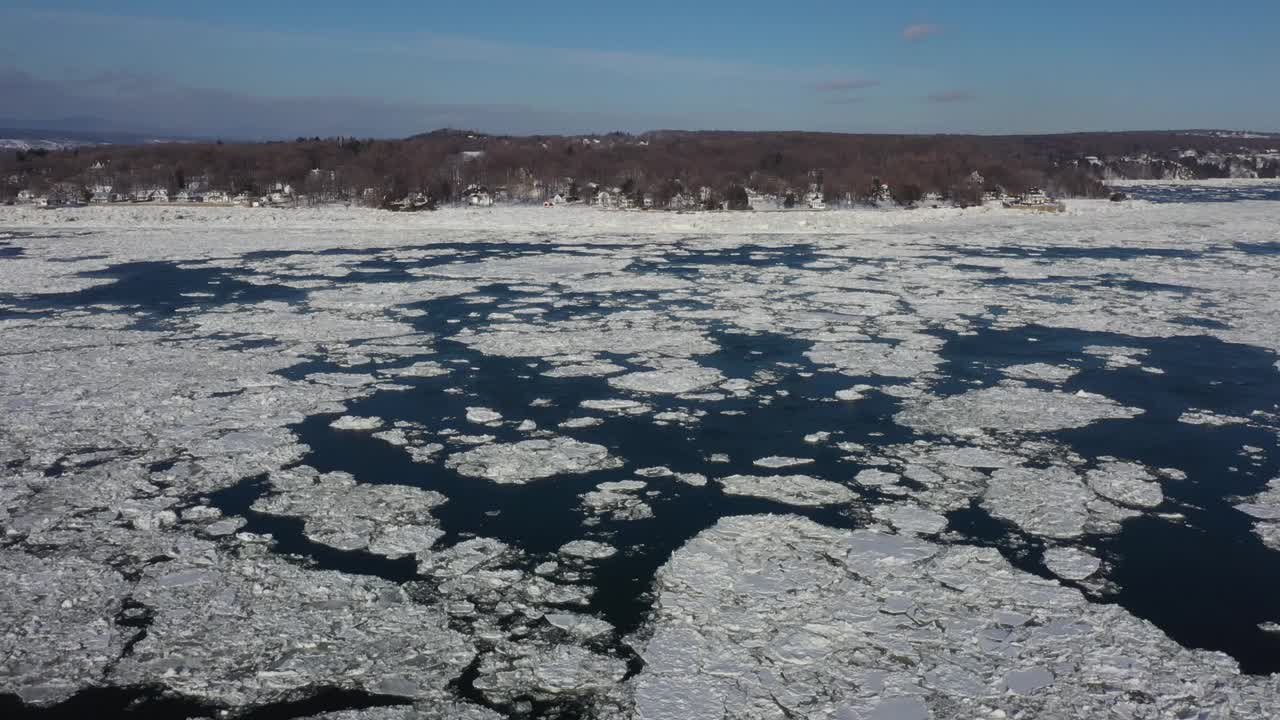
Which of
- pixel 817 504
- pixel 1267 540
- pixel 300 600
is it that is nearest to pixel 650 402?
pixel 817 504

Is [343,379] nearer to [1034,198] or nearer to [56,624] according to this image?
[56,624]

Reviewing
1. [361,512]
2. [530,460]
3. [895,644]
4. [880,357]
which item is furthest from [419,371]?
[895,644]

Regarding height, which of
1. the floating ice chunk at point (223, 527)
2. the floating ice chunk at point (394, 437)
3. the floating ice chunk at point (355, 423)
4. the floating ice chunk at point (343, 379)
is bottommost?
the floating ice chunk at point (223, 527)

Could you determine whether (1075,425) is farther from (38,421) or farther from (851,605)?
(38,421)

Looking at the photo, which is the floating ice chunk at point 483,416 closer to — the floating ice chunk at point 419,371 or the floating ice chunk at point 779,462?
the floating ice chunk at point 419,371

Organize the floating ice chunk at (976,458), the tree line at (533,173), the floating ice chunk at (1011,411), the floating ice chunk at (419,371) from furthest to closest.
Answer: the tree line at (533,173) → the floating ice chunk at (419,371) → the floating ice chunk at (1011,411) → the floating ice chunk at (976,458)

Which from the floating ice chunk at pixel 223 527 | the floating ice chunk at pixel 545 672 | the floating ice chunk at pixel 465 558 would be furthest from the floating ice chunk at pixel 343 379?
the floating ice chunk at pixel 545 672
